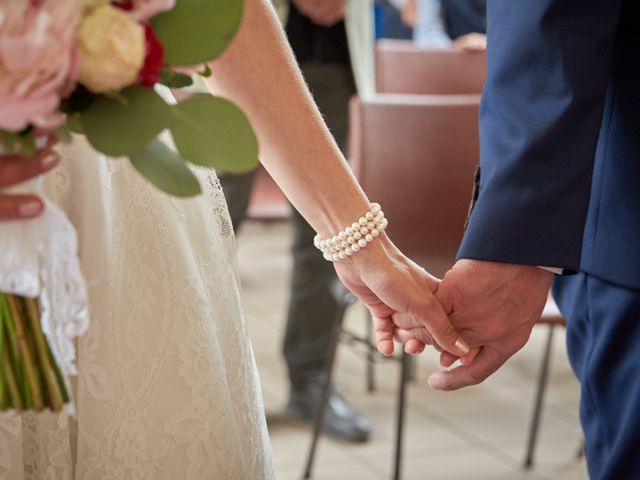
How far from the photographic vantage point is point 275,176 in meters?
1.28

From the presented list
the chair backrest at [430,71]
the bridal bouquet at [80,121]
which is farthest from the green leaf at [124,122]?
the chair backrest at [430,71]

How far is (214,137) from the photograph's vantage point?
766 millimetres

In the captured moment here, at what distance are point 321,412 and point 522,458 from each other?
1.95ft

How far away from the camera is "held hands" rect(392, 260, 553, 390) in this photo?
135 cm

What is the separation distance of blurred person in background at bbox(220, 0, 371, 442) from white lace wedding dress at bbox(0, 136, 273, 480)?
5.64 ft

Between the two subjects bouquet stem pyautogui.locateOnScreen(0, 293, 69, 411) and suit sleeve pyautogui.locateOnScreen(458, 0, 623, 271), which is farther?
suit sleeve pyautogui.locateOnScreen(458, 0, 623, 271)

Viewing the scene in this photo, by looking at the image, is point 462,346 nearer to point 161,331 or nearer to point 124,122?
point 161,331

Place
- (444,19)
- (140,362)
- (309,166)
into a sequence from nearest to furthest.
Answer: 1. (140,362)
2. (309,166)
3. (444,19)

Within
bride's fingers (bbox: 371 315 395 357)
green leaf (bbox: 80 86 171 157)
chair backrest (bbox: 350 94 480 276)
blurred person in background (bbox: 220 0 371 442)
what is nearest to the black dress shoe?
blurred person in background (bbox: 220 0 371 442)

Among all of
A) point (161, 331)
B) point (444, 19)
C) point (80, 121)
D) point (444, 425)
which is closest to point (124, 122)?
point (80, 121)

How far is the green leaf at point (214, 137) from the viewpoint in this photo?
77 centimetres

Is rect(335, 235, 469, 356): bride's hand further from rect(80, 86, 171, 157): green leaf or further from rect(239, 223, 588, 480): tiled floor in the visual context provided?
rect(239, 223, 588, 480): tiled floor

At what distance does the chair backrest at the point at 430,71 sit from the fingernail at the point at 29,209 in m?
2.50

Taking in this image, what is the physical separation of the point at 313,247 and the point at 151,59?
2178 mm
